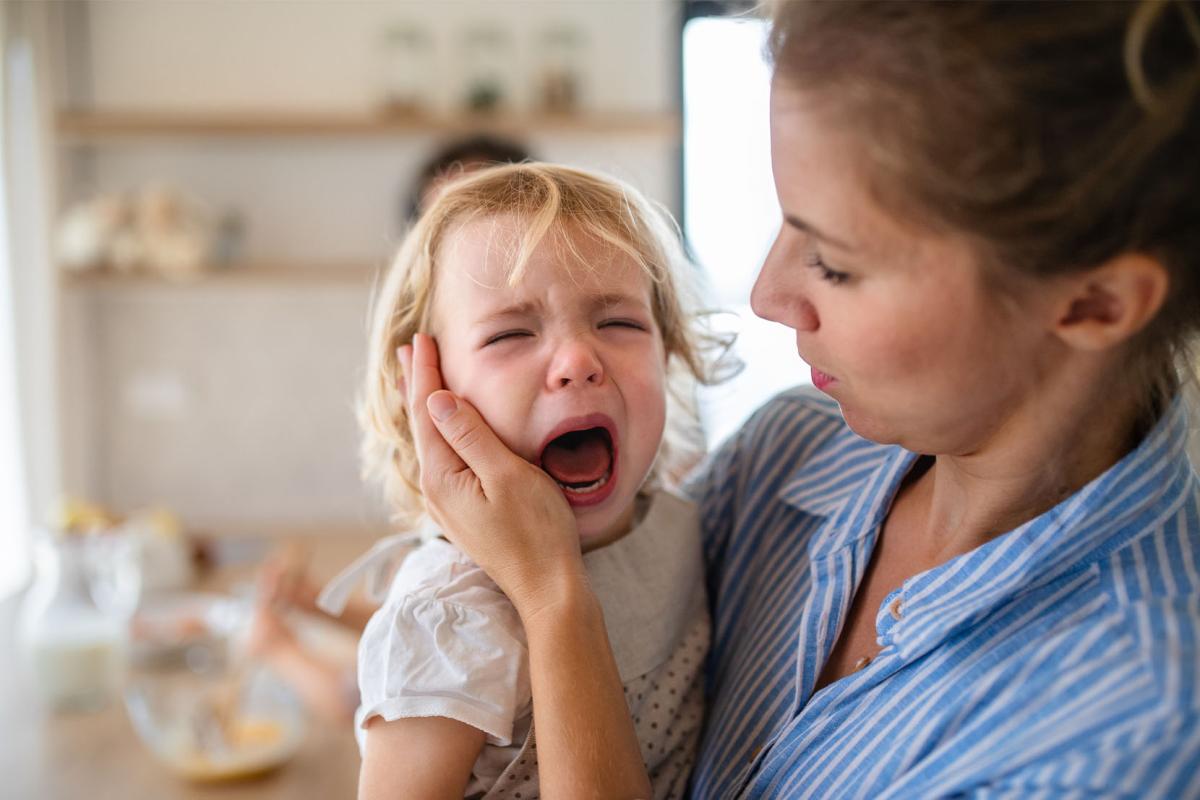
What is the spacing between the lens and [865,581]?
91 centimetres

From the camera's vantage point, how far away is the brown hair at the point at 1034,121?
0.61m

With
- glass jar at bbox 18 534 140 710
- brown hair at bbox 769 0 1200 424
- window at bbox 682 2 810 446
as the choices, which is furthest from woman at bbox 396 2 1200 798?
window at bbox 682 2 810 446

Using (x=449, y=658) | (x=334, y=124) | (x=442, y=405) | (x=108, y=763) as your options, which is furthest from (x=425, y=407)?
(x=334, y=124)

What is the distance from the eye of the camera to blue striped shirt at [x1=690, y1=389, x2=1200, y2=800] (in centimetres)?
61

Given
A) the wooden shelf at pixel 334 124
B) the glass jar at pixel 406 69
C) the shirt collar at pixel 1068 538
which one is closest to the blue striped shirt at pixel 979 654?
the shirt collar at pixel 1068 538

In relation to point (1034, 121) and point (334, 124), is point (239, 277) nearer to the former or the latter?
point (334, 124)

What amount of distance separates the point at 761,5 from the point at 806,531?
51 cm

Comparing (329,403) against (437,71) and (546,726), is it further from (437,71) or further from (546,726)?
(546,726)

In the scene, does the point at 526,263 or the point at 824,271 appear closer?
the point at 824,271

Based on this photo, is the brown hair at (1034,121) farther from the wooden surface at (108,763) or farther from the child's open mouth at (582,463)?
the wooden surface at (108,763)

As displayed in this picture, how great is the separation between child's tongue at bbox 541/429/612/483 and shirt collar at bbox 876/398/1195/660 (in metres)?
0.33

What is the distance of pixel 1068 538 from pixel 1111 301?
175 millimetres

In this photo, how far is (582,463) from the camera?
0.98 metres

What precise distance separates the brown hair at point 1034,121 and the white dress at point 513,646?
488mm
